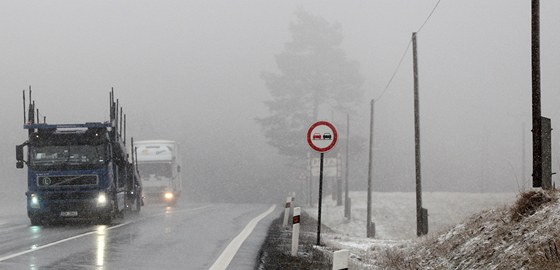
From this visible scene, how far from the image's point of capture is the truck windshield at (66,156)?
76.1ft

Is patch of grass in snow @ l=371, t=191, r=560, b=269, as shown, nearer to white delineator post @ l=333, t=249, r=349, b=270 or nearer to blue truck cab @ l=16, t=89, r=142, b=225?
white delineator post @ l=333, t=249, r=349, b=270

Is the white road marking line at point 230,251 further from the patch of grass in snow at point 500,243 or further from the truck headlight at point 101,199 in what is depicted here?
the truck headlight at point 101,199

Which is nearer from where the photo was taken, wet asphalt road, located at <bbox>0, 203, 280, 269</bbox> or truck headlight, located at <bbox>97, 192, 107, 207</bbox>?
wet asphalt road, located at <bbox>0, 203, 280, 269</bbox>

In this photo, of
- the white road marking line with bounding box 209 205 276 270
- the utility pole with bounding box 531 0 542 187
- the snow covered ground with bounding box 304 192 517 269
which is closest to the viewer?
the utility pole with bounding box 531 0 542 187

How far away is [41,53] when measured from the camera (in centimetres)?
14950

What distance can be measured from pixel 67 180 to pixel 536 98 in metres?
14.6

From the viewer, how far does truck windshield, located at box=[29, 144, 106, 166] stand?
2319 cm

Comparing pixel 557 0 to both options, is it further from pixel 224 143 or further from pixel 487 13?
pixel 224 143

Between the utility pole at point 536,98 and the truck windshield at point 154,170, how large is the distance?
3130 centimetres

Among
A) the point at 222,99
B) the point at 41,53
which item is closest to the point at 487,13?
the point at 222,99

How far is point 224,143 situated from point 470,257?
97.6 m

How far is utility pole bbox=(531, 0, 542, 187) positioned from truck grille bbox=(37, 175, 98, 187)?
13992 mm

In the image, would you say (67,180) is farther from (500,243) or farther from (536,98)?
(500,243)

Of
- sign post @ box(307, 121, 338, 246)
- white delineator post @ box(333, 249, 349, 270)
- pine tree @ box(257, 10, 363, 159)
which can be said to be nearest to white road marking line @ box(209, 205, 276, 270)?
sign post @ box(307, 121, 338, 246)
